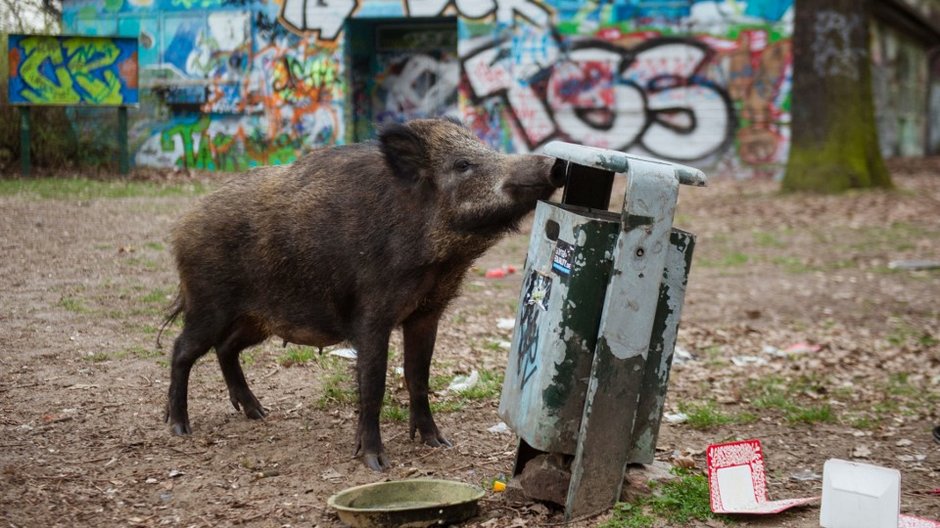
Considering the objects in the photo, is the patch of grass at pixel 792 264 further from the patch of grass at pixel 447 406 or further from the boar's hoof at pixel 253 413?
the boar's hoof at pixel 253 413

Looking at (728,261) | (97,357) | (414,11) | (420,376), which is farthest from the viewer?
(414,11)

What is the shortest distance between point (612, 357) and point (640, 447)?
528mm

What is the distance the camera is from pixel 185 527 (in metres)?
4.33

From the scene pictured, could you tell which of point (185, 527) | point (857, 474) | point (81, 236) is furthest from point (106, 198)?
point (857, 474)

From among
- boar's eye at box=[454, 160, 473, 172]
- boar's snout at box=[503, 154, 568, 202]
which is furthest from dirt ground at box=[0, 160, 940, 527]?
boar's eye at box=[454, 160, 473, 172]

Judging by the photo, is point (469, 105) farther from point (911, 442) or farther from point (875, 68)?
point (911, 442)

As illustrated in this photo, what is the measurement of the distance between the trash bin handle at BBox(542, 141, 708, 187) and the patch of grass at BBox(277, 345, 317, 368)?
331cm

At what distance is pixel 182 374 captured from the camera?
18.4 feet

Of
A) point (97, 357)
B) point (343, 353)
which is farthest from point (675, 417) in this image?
point (97, 357)

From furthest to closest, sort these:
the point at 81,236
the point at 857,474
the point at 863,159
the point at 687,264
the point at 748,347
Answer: the point at 863,159, the point at 81,236, the point at 748,347, the point at 687,264, the point at 857,474

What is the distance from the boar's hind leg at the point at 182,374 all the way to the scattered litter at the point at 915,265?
338 inches

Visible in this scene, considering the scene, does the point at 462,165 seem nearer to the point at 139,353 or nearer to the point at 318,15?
the point at 139,353

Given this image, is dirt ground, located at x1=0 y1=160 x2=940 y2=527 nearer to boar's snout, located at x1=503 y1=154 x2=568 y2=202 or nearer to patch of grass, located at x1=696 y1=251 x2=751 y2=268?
patch of grass, located at x1=696 y1=251 x2=751 y2=268

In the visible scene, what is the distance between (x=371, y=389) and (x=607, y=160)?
1.85 m
